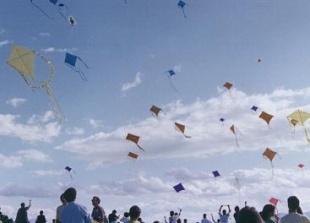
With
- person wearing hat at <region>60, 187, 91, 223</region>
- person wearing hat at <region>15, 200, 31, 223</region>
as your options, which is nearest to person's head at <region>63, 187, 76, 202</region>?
person wearing hat at <region>60, 187, 91, 223</region>

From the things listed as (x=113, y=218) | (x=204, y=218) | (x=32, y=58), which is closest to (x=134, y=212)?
(x=113, y=218)

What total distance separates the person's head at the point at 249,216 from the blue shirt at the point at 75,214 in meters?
3.36

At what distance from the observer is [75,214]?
6.46m

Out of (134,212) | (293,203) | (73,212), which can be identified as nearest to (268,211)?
(293,203)

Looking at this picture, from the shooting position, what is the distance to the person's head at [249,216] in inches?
139

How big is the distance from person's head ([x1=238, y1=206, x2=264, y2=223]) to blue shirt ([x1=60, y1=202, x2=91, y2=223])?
3.36 metres

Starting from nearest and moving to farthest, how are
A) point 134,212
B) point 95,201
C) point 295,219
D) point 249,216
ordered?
point 249,216, point 134,212, point 295,219, point 95,201

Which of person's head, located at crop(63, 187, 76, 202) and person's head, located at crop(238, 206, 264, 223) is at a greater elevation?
person's head, located at crop(63, 187, 76, 202)

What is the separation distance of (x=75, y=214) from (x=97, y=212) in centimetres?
468

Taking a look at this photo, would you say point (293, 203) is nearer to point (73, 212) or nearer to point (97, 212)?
point (73, 212)

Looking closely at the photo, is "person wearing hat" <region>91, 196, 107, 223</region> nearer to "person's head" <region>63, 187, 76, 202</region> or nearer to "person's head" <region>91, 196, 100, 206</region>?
"person's head" <region>91, 196, 100, 206</region>

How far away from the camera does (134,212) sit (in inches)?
221

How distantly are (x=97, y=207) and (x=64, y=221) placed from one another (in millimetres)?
4676

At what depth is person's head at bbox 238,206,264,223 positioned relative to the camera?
139 inches
